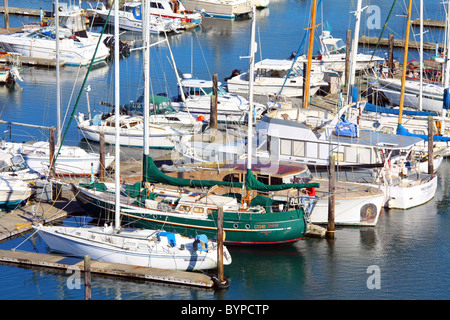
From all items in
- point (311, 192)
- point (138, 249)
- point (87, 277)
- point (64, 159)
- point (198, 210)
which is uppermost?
point (64, 159)

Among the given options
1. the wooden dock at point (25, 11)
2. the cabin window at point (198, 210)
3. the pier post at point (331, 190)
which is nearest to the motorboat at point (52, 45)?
the wooden dock at point (25, 11)

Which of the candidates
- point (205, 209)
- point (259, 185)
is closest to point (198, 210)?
point (205, 209)

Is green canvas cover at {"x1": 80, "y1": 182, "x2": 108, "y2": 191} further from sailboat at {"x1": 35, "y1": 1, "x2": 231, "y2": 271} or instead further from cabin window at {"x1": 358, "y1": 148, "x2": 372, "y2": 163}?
cabin window at {"x1": 358, "y1": 148, "x2": 372, "y2": 163}

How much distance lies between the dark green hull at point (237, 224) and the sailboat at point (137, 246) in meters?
1.52

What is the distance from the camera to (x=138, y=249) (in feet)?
104

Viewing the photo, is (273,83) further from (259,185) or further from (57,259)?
(57,259)

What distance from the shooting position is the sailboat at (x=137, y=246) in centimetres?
3141

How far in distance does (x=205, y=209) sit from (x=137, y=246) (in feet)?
11.8

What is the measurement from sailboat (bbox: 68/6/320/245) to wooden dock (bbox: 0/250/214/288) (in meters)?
2.81

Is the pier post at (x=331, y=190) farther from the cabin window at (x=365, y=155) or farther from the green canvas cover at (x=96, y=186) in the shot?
the green canvas cover at (x=96, y=186)

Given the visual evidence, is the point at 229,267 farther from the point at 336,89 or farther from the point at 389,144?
the point at 336,89

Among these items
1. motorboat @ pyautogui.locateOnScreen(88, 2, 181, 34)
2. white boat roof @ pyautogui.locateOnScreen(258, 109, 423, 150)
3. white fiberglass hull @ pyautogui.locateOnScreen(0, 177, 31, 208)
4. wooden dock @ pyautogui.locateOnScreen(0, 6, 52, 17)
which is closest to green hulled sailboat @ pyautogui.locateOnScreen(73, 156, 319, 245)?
white fiberglass hull @ pyautogui.locateOnScreen(0, 177, 31, 208)

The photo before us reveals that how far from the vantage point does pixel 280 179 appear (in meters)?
36.8

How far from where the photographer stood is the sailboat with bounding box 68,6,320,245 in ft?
111
